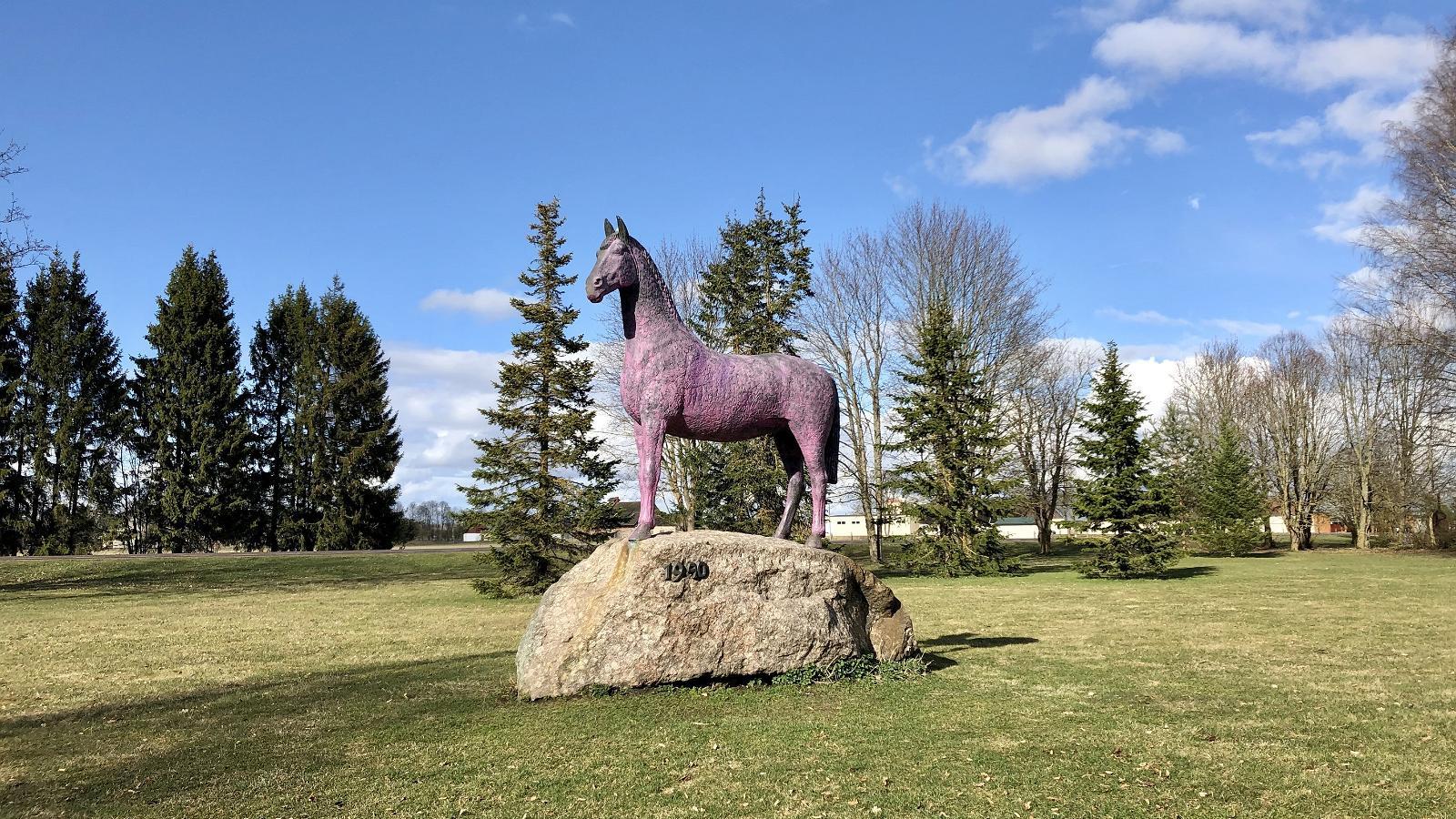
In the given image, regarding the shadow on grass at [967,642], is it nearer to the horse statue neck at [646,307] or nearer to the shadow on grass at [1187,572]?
the horse statue neck at [646,307]

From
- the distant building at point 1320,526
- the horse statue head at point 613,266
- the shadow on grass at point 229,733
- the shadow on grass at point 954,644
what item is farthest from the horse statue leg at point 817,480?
the distant building at point 1320,526

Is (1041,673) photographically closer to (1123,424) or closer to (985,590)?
A: (985,590)

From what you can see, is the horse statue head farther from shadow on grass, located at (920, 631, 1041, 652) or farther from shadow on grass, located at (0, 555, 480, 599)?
shadow on grass, located at (0, 555, 480, 599)

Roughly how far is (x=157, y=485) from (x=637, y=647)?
116ft

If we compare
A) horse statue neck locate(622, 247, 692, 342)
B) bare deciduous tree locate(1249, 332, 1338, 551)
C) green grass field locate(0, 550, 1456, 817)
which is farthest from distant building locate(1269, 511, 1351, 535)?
horse statue neck locate(622, 247, 692, 342)

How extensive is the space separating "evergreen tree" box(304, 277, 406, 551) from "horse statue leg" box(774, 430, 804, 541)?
33466 millimetres

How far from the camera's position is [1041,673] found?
333 inches

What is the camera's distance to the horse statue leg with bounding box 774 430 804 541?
851 cm

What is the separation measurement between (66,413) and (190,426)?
13.7ft

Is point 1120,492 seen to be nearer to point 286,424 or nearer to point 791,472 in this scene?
point 791,472

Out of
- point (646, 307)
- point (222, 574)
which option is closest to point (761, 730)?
point (646, 307)

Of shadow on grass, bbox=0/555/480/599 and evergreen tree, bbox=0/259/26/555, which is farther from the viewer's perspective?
evergreen tree, bbox=0/259/26/555

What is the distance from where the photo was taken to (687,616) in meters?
7.16

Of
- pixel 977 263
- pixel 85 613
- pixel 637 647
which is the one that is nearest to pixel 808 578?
pixel 637 647
